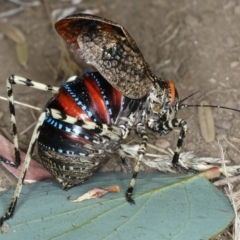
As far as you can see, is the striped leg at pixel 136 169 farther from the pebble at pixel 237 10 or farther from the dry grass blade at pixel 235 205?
the pebble at pixel 237 10

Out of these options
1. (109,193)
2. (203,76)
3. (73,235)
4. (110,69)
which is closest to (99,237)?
(73,235)

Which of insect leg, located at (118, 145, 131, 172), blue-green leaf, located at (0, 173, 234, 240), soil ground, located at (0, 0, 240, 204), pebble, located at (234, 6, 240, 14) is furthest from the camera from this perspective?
pebble, located at (234, 6, 240, 14)

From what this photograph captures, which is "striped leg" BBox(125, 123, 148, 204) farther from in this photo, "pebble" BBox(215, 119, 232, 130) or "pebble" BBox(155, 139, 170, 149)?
"pebble" BBox(215, 119, 232, 130)

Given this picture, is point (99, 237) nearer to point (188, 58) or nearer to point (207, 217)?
point (207, 217)

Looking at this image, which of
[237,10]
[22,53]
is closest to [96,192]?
[22,53]

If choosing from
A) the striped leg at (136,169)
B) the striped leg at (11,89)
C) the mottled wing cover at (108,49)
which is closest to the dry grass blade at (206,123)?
the striped leg at (136,169)

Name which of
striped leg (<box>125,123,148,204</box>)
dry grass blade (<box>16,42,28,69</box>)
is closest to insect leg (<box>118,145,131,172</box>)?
striped leg (<box>125,123,148,204</box>)
